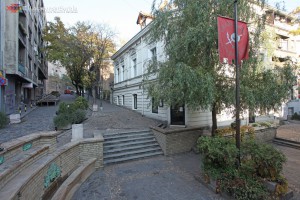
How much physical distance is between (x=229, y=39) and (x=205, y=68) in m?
1.77

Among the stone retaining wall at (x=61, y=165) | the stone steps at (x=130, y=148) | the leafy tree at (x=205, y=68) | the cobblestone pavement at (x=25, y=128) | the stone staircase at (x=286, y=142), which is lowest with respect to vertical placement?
the stone staircase at (x=286, y=142)

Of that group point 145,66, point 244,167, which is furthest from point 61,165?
point 145,66

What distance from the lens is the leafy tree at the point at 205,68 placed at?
627cm

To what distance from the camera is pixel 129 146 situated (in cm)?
880

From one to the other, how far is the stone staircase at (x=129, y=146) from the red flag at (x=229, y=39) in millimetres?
5643

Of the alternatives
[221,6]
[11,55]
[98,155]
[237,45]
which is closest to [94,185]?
[98,155]

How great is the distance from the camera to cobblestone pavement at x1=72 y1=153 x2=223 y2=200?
5.19 metres

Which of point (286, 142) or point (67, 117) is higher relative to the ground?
point (67, 117)

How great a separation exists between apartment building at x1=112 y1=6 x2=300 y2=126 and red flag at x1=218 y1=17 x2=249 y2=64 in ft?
9.52

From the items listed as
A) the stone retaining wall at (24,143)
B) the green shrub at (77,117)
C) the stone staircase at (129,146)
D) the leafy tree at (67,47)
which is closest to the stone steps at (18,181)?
the stone retaining wall at (24,143)

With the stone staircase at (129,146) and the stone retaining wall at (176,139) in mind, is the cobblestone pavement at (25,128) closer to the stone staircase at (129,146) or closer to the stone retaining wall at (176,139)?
the stone staircase at (129,146)

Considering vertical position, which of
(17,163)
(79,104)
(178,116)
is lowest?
(17,163)


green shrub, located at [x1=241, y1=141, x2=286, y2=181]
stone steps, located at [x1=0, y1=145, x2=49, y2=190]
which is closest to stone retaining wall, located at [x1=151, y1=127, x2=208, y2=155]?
green shrub, located at [x1=241, y1=141, x2=286, y2=181]

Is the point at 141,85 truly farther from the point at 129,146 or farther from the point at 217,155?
the point at 217,155
